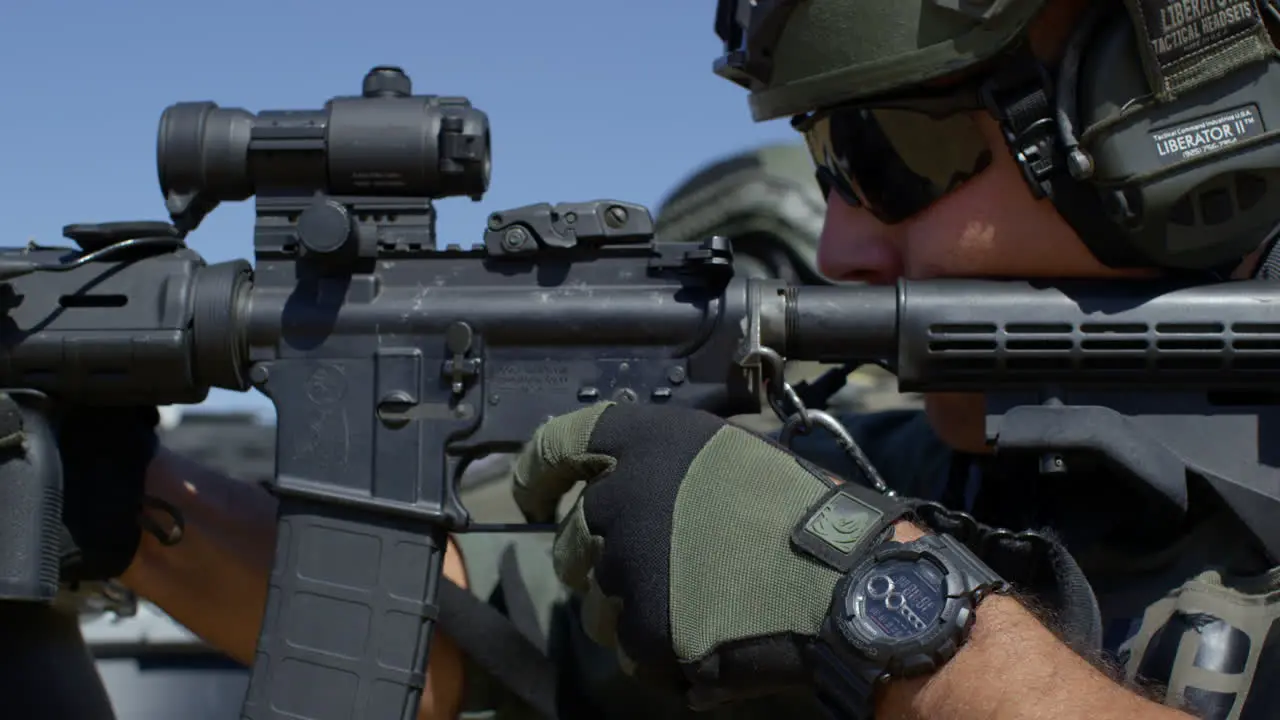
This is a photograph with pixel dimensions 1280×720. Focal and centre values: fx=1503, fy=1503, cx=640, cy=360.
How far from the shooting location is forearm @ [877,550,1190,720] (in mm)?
1687

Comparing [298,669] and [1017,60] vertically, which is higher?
[1017,60]

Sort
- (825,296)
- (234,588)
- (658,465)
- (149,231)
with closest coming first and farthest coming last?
(658,465) < (825,296) < (149,231) < (234,588)

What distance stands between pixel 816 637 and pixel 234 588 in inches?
46.0

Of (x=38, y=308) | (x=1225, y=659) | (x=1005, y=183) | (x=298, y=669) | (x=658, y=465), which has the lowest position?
(x=298, y=669)

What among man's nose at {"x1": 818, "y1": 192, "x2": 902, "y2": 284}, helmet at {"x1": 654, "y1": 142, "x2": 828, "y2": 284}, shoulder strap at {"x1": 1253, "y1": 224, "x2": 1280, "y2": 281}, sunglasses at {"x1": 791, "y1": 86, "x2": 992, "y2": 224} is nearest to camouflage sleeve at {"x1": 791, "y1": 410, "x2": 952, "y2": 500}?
man's nose at {"x1": 818, "y1": 192, "x2": 902, "y2": 284}

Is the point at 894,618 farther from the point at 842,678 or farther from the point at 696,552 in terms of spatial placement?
the point at 696,552

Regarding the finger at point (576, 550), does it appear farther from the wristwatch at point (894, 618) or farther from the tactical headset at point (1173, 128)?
the tactical headset at point (1173, 128)

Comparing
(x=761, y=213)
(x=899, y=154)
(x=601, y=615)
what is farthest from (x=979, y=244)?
(x=761, y=213)

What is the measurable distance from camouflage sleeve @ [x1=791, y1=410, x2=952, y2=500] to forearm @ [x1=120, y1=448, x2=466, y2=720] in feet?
2.19

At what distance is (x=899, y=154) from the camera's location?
2254 millimetres

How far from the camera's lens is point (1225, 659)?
1.87 metres

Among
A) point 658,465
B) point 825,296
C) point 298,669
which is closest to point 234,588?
point 298,669

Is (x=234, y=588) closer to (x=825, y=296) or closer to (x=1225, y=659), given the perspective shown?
(x=825, y=296)

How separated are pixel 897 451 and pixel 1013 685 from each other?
930 mm
